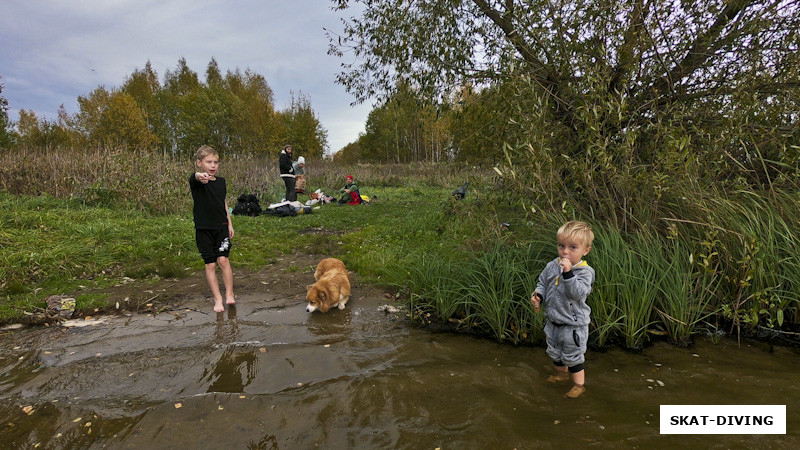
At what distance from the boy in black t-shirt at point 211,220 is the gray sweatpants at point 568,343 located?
3882 mm

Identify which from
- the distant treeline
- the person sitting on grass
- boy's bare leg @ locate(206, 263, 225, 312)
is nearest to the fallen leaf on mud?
boy's bare leg @ locate(206, 263, 225, 312)

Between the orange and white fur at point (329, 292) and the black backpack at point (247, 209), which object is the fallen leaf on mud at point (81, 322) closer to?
the orange and white fur at point (329, 292)

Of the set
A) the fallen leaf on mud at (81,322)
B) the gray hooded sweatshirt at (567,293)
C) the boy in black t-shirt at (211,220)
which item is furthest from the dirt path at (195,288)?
the gray hooded sweatshirt at (567,293)

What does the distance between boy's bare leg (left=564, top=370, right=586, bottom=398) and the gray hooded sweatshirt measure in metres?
0.40

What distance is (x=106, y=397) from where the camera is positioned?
112 inches

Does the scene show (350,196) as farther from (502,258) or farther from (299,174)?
(502,258)

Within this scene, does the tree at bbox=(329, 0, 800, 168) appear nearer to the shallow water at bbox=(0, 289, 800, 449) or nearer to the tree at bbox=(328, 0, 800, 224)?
the tree at bbox=(328, 0, 800, 224)

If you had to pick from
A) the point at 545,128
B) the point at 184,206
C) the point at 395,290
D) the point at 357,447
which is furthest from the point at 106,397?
the point at 184,206

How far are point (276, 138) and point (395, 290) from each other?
39.3 meters

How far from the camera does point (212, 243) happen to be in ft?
16.4

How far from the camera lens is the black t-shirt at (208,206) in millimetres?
4820

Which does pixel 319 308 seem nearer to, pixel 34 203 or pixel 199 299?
pixel 199 299

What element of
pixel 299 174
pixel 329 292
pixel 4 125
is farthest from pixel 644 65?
pixel 4 125

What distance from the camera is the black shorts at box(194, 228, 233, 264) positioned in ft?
16.0
